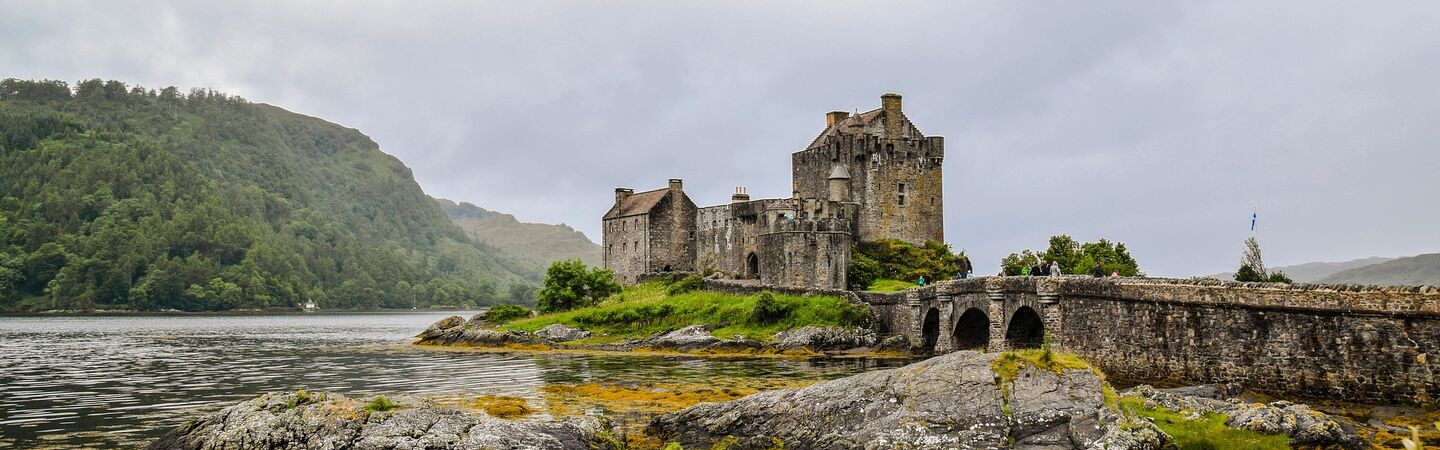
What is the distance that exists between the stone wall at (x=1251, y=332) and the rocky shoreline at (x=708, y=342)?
12.8m

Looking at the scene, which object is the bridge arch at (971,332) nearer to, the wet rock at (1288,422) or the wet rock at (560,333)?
the wet rock at (560,333)

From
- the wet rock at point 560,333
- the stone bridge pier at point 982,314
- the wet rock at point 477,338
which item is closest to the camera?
the stone bridge pier at point 982,314

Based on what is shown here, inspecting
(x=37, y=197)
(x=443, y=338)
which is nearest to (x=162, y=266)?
(x=37, y=197)

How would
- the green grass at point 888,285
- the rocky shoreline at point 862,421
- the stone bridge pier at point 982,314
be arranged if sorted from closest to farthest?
the rocky shoreline at point 862,421 < the stone bridge pier at point 982,314 < the green grass at point 888,285

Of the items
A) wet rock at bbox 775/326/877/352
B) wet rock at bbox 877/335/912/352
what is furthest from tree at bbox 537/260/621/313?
wet rock at bbox 877/335/912/352

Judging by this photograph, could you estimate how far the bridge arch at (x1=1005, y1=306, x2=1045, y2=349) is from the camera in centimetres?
4538

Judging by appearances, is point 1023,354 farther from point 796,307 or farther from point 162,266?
point 162,266

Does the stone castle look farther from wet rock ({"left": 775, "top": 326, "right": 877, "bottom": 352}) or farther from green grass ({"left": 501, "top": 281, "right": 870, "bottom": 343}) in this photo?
wet rock ({"left": 775, "top": 326, "right": 877, "bottom": 352})

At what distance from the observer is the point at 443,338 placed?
73438 millimetres

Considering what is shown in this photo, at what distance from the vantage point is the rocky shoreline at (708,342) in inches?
2240

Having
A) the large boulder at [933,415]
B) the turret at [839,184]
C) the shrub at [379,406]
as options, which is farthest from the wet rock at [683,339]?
the shrub at [379,406]

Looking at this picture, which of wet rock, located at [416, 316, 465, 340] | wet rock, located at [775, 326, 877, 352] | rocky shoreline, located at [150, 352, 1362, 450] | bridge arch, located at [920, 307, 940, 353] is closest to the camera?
rocky shoreline, located at [150, 352, 1362, 450]

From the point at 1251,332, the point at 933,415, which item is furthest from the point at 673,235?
the point at 933,415

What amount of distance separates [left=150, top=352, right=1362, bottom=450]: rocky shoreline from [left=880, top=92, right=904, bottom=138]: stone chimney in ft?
159
